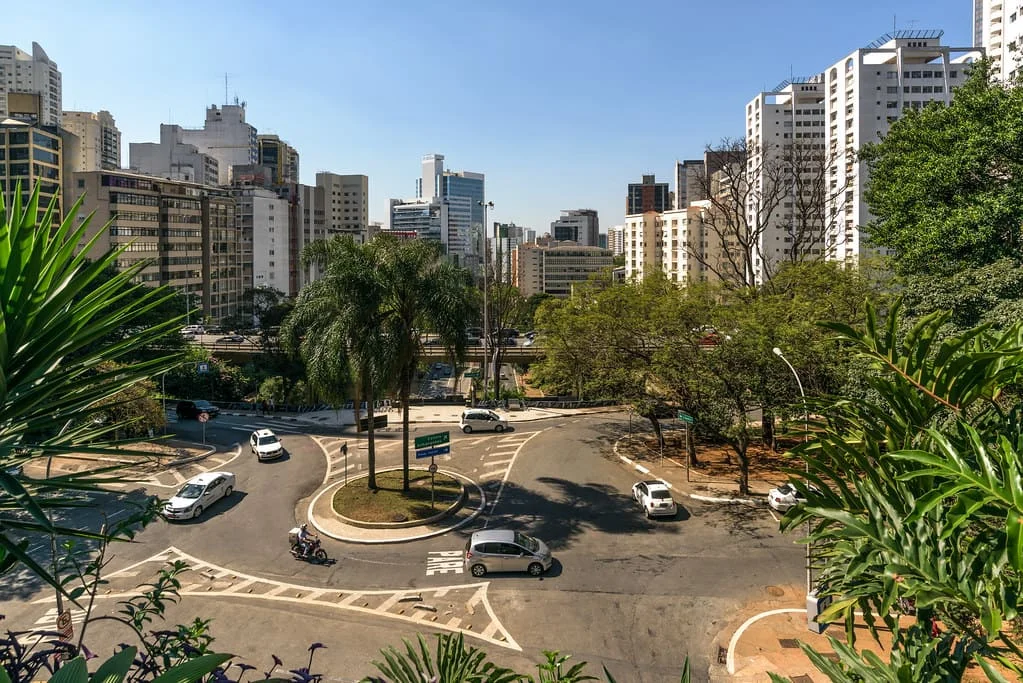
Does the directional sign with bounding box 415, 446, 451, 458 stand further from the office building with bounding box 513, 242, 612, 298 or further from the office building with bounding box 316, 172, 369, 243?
the office building with bounding box 316, 172, 369, 243

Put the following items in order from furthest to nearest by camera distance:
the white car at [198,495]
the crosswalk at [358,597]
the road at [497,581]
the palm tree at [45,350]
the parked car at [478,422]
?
the parked car at [478,422], the white car at [198,495], the crosswalk at [358,597], the road at [497,581], the palm tree at [45,350]

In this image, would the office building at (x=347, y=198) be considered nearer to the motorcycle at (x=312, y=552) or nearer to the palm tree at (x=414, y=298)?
the palm tree at (x=414, y=298)

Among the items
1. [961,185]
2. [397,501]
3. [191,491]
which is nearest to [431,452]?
[397,501]

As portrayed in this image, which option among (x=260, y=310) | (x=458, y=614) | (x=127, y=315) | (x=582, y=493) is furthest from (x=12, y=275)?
(x=260, y=310)

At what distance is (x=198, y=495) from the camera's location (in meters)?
22.8

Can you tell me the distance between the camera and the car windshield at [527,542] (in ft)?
60.2

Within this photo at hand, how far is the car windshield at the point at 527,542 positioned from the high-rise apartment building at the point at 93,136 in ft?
456

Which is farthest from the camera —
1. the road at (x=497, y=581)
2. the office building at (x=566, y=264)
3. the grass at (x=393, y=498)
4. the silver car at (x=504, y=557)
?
the office building at (x=566, y=264)

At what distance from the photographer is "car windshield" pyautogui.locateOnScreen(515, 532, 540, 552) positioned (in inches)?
723

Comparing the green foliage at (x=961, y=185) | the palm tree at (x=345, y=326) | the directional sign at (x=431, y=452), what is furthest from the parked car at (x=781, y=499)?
the palm tree at (x=345, y=326)

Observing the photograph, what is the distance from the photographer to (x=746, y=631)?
15.2 metres

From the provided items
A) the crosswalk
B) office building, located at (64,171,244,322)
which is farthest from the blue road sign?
office building, located at (64,171,244,322)

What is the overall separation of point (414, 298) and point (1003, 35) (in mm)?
64429

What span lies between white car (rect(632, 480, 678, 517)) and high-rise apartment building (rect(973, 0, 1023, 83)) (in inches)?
773
